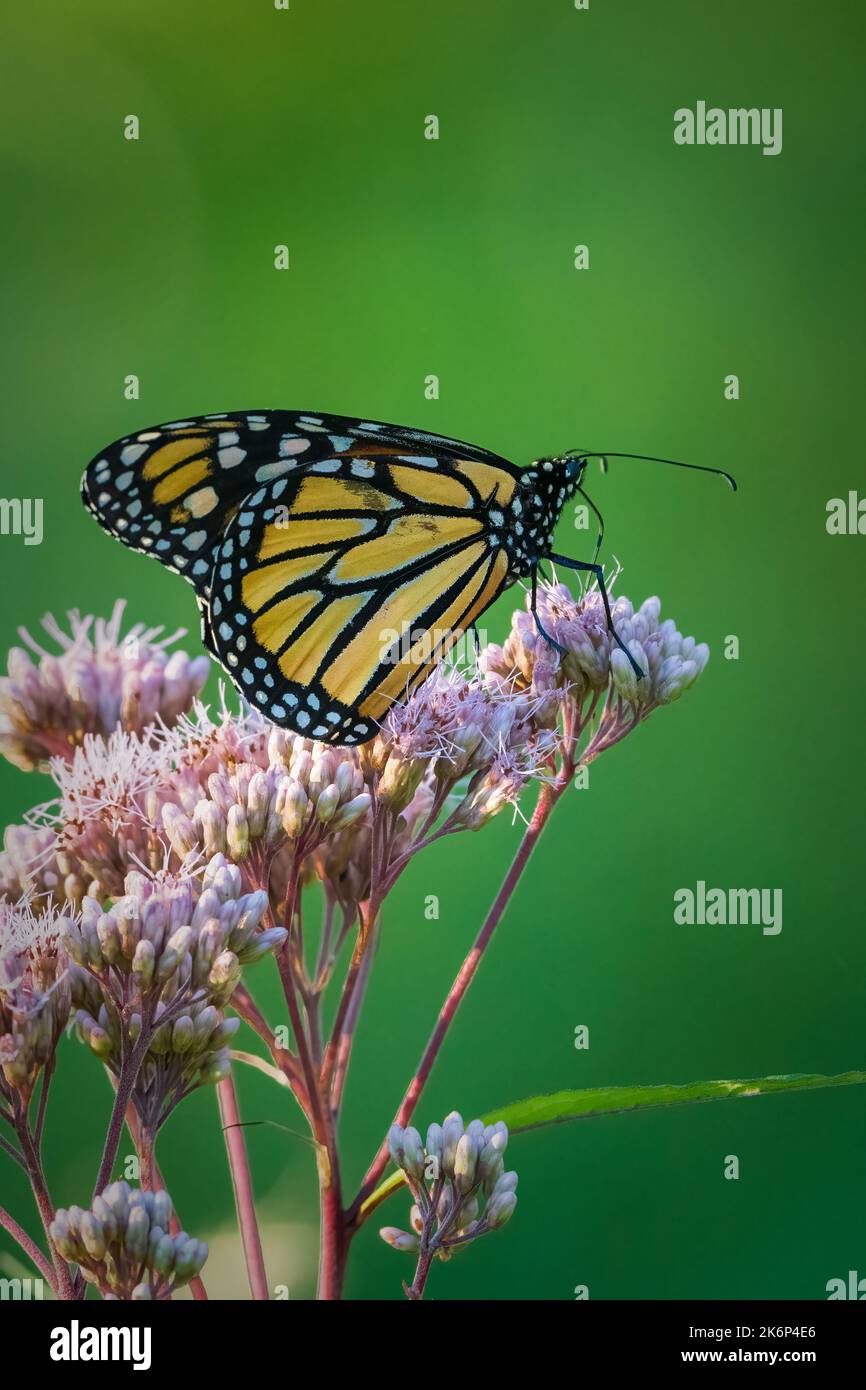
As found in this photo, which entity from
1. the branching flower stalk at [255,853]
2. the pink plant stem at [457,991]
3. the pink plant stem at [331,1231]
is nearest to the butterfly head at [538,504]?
the branching flower stalk at [255,853]

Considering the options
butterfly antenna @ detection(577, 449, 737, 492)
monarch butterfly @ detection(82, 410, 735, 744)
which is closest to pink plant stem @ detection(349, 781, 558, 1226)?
monarch butterfly @ detection(82, 410, 735, 744)

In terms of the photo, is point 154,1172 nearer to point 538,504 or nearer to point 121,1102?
point 121,1102

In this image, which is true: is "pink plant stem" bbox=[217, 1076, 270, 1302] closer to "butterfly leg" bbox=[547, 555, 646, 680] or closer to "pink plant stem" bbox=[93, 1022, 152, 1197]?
"pink plant stem" bbox=[93, 1022, 152, 1197]

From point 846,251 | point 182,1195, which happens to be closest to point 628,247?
point 846,251

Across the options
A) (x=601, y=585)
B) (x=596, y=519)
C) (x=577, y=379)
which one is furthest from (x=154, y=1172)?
(x=577, y=379)

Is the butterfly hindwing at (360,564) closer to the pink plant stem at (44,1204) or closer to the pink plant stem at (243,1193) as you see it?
the pink plant stem at (243,1193)
